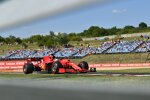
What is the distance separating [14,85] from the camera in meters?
1.74

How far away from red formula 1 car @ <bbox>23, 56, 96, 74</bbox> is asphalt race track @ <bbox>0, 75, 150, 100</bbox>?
13912mm

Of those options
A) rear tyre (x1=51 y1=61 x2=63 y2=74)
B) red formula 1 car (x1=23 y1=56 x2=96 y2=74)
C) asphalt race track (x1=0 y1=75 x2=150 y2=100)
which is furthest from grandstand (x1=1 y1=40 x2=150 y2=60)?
asphalt race track (x1=0 y1=75 x2=150 y2=100)

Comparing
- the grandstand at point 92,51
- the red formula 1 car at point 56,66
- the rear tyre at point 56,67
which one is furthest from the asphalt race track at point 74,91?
the grandstand at point 92,51

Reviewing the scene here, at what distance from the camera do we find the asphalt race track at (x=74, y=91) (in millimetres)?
1146

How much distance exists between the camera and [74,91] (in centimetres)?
135

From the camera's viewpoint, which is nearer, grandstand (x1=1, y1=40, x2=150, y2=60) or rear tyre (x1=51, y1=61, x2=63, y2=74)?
rear tyre (x1=51, y1=61, x2=63, y2=74)

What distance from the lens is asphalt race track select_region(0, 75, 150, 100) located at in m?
1.15

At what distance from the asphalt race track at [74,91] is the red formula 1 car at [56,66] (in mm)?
13912

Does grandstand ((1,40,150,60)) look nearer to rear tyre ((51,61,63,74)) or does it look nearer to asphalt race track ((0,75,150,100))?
rear tyre ((51,61,63,74))

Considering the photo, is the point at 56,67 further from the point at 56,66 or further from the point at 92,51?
the point at 92,51

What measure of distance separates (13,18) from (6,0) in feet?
0.39

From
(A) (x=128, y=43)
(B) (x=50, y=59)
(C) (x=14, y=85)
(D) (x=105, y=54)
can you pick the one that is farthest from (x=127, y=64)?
(C) (x=14, y=85)

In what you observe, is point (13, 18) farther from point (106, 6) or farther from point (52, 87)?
point (106, 6)

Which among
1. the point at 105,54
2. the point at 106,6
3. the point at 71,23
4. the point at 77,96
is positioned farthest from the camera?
the point at 105,54
